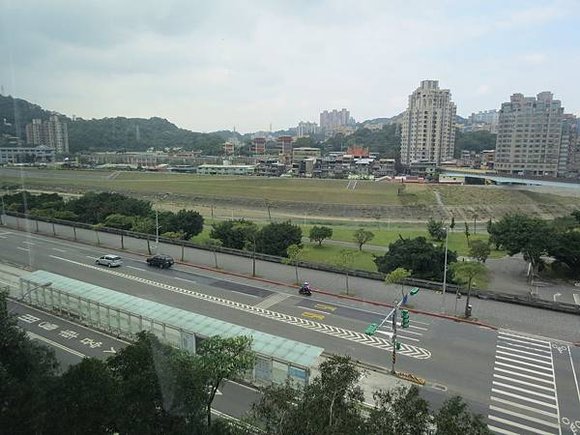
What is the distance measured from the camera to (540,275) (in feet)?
63.9

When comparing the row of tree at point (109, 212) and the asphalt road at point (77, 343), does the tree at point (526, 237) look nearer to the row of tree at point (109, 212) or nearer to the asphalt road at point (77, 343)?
the asphalt road at point (77, 343)

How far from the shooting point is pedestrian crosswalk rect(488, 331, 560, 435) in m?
8.15

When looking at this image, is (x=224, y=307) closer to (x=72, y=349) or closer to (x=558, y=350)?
(x=72, y=349)

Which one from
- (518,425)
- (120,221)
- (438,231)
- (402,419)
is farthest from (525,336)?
(120,221)

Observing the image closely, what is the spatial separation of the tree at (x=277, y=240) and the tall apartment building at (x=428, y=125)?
61.1 meters

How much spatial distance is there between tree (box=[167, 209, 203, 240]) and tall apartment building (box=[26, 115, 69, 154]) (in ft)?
25.0

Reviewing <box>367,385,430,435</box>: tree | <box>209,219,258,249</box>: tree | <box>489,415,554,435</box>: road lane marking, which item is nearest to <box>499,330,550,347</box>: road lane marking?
<box>489,415,554,435</box>: road lane marking

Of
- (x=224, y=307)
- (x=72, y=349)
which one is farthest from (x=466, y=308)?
(x=72, y=349)

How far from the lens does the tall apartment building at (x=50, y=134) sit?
19109 mm

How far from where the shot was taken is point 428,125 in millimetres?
76812

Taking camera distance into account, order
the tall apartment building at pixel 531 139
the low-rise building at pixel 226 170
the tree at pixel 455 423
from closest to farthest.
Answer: the tree at pixel 455 423
the low-rise building at pixel 226 170
the tall apartment building at pixel 531 139

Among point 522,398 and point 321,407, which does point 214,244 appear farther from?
point 321,407

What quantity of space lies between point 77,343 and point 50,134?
17.3 metres

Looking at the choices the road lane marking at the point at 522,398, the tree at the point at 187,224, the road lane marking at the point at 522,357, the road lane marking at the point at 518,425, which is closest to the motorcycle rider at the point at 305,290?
the road lane marking at the point at 522,357
